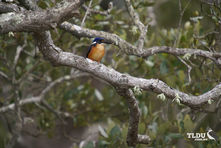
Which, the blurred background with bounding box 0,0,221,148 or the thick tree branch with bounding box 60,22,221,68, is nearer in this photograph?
the thick tree branch with bounding box 60,22,221,68

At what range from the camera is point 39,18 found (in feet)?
8.66

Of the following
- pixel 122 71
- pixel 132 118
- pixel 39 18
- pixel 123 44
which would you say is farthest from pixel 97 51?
pixel 39 18

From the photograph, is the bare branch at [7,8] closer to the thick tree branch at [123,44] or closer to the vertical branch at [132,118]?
the thick tree branch at [123,44]

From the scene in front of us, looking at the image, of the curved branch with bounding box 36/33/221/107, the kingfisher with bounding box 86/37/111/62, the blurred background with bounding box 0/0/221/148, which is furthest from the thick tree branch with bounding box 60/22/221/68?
the kingfisher with bounding box 86/37/111/62

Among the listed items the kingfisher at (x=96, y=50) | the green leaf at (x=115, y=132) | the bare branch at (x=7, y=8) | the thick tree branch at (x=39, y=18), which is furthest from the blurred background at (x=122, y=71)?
the thick tree branch at (x=39, y=18)

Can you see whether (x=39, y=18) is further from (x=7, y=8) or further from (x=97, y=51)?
Result: (x=97, y=51)

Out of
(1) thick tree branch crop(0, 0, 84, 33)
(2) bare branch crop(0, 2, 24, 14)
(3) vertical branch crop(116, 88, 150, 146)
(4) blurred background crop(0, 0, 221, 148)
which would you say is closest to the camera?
(1) thick tree branch crop(0, 0, 84, 33)

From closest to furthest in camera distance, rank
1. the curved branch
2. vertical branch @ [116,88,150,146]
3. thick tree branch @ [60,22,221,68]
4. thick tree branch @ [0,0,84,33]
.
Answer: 1. thick tree branch @ [0,0,84,33]
2. the curved branch
3. vertical branch @ [116,88,150,146]
4. thick tree branch @ [60,22,221,68]

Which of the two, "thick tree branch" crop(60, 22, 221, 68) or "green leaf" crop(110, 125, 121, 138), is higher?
"thick tree branch" crop(60, 22, 221, 68)

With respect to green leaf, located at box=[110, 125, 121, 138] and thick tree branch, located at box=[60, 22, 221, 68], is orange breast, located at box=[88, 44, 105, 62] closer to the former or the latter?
green leaf, located at box=[110, 125, 121, 138]

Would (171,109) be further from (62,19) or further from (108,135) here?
(62,19)

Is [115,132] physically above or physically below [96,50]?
below

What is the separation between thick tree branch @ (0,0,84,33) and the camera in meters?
2.63

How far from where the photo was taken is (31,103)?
6.09 meters
